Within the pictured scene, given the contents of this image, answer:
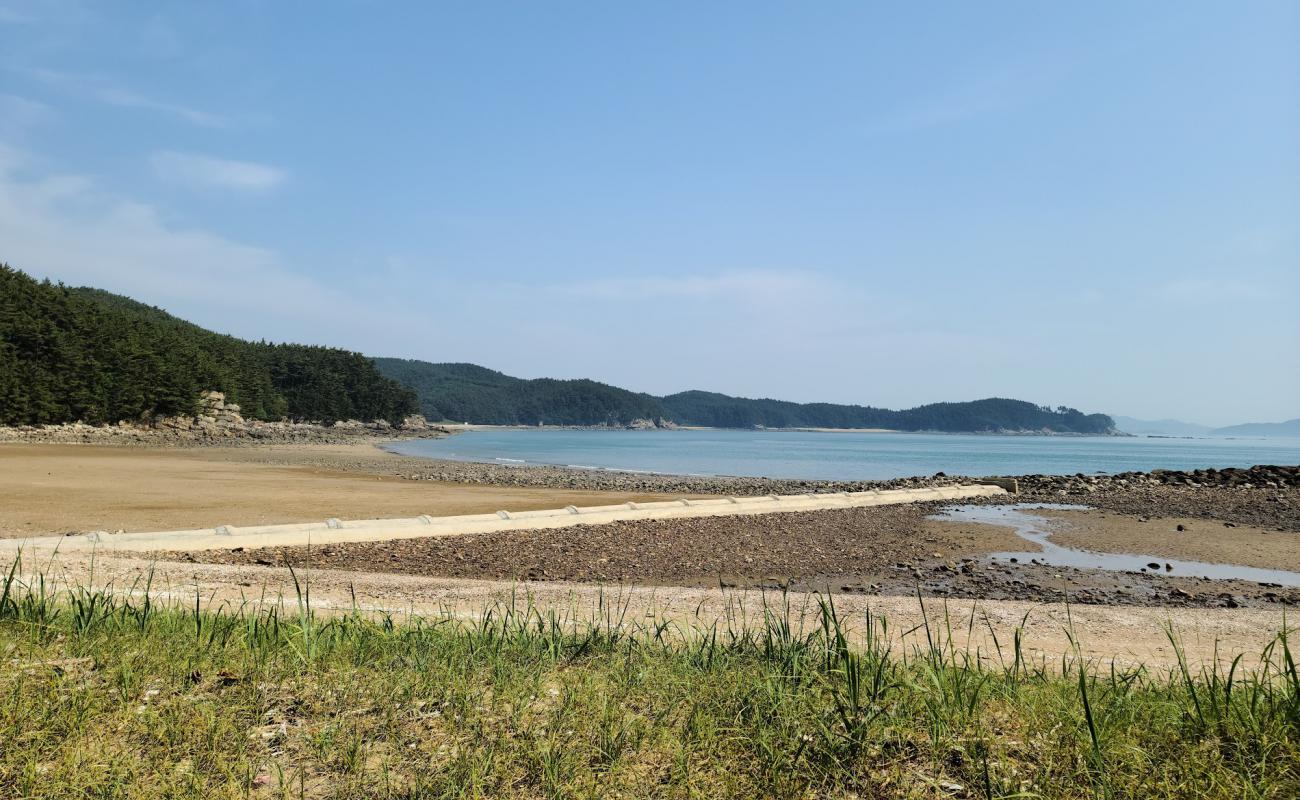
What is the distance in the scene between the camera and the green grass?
3.73 meters

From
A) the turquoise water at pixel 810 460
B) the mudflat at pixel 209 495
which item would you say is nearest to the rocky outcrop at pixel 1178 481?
the turquoise water at pixel 810 460

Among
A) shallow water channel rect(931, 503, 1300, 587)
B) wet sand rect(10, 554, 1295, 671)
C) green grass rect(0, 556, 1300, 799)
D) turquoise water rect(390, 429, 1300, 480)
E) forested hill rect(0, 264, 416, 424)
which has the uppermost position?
forested hill rect(0, 264, 416, 424)

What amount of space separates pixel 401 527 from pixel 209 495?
34.8 feet

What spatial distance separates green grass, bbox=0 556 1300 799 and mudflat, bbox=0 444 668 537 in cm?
1309

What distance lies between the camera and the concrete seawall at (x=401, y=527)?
12.9 metres

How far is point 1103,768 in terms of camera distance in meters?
3.76

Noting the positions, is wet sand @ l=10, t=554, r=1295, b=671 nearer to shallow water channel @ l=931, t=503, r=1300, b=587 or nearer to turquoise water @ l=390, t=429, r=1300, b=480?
shallow water channel @ l=931, t=503, r=1300, b=587

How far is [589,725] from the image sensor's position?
4277 mm

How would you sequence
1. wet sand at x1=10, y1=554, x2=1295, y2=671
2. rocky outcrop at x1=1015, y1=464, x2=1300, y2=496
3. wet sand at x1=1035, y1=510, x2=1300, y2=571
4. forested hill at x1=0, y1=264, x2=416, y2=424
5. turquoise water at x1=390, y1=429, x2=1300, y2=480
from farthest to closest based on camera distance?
forested hill at x1=0, y1=264, x2=416, y2=424 < turquoise water at x1=390, y1=429, x2=1300, y2=480 < rocky outcrop at x1=1015, y1=464, x2=1300, y2=496 < wet sand at x1=1035, y1=510, x2=1300, y2=571 < wet sand at x1=10, y1=554, x2=1295, y2=671

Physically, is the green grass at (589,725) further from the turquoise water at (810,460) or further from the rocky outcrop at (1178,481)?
the turquoise water at (810,460)

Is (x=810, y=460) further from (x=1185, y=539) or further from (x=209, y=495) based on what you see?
(x=209, y=495)

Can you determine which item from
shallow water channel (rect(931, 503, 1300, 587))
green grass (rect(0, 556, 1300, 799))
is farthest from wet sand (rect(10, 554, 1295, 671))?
shallow water channel (rect(931, 503, 1300, 587))

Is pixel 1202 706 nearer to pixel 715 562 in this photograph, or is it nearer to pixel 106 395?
pixel 715 562

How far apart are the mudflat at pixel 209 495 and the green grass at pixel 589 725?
1309 centimetres
